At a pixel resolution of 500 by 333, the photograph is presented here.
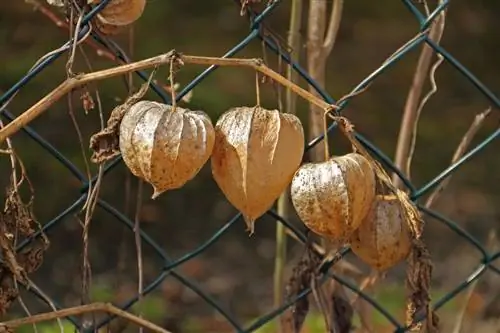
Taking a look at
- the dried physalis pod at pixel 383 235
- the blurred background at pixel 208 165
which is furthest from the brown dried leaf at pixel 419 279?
the blurred background at pixel 208 165

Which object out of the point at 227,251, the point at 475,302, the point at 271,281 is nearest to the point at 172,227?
the point at 227,251

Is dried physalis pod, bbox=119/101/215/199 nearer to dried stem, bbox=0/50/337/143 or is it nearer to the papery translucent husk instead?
dried stem, bbox=0/50/337/143

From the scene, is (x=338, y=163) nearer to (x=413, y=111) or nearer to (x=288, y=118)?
(x=288, y=118)

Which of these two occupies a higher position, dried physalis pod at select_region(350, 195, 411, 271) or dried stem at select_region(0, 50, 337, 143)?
dried stem at select_region(0, 50, 337, 143)

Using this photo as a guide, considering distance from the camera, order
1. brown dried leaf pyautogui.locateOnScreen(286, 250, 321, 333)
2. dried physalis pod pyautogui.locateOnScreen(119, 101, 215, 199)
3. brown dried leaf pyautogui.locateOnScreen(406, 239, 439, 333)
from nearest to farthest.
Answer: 1. dried physalis pod pyautogui.locateOnScreen(119, 101, 215, 199)
2. brown dried leaf pyautogui.locateOnScreen(406, 239, 439, 333)
3. brown dried leaf pyautogui.locateOnScreen(286, 250, 321, 333)

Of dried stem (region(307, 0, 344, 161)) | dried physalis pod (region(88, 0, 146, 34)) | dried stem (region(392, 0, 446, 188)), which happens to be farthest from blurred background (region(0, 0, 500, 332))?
dried physalis pod (region(88, 0, 146, 34))
